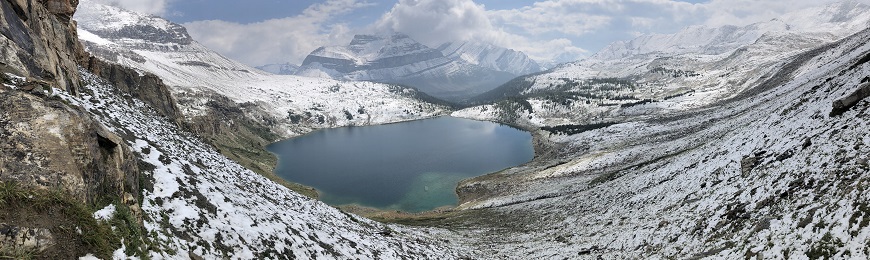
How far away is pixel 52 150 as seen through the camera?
10867 millimetres

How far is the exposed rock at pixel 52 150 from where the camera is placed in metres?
10.1

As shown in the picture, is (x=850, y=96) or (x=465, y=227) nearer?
(x=850, y=96)

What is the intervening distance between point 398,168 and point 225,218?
11906cm

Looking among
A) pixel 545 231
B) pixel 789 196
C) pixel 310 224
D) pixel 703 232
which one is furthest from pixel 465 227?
pixel 789 196

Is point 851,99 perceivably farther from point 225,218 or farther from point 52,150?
point 52,150

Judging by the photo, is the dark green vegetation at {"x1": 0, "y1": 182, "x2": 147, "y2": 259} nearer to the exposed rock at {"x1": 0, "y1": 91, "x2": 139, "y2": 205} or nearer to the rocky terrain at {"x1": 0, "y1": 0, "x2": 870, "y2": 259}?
the rocky terrain at {"x1": 0, "y1": 0, "x2": 870, "y2": 259}

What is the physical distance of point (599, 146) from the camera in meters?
114

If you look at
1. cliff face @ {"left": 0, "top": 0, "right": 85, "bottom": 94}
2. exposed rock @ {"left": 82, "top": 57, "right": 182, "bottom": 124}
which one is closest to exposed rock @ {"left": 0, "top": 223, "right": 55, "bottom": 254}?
cliff face @ {"left": 0, "top": 0, "right": 85, "bottom": 94}

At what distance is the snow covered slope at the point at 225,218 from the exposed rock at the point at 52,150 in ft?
7.73

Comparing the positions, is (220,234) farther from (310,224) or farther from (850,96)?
(850,96)

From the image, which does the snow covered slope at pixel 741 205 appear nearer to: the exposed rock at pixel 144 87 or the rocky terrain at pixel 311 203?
the rocky terrain at pixel 311 203

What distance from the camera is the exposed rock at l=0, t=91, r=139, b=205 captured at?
1014 cm

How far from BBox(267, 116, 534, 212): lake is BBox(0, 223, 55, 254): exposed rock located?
3113 inches

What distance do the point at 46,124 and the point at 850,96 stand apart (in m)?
37.5
